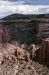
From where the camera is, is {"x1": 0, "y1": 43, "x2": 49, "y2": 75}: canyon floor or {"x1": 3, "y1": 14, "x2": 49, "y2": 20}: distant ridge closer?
{"x1": 0, "y1": 43, "x2": 49, "y2": 75}: canyon floor

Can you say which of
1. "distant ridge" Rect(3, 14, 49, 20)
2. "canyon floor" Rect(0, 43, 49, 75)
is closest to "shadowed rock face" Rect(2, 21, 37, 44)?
"distant ridge" Rect(3, 14, 49, 20)

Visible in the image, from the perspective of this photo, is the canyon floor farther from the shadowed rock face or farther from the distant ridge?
the distant ridge

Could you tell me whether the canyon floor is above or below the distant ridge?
above

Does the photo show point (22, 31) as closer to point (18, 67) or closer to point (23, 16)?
point (23, 16)

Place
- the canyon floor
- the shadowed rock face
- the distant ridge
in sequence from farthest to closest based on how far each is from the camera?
the distant ridge
the shadowed rock face
the canyon floor

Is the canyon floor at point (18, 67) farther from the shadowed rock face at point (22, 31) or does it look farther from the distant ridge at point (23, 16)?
the distant ridge at point (23, 16)

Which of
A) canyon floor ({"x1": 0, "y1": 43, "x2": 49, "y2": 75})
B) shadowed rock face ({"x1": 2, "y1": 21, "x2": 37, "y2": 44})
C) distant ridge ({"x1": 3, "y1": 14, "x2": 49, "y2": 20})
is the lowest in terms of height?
distant ridge ({"x1": 3, "y1": 14, "x2": 49, "y2": 20})

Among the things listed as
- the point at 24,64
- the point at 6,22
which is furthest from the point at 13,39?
the point at 24,64

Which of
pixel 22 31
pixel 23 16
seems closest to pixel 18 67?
pixel 22 31

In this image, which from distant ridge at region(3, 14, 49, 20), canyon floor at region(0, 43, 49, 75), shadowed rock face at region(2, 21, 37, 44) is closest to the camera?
canyon floor at region(0, 43, 49, 75)

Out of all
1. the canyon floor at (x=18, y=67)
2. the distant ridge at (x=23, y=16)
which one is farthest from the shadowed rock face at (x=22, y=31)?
the canyon floor at (x=18, y=67)

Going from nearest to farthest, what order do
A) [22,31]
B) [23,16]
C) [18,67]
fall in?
[18,67]
[22,31]
[23,16]

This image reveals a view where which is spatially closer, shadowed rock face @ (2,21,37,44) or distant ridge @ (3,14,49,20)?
shadowed rock face @ (2,21,37,44)
